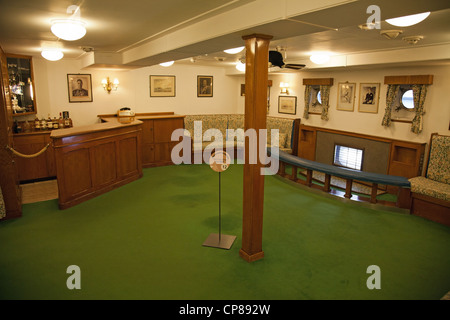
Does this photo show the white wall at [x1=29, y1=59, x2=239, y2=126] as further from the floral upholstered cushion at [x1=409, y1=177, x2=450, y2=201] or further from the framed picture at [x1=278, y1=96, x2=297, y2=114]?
the floral upholstered cushion at [x1=409, y1=177, x2=450, y2=201]

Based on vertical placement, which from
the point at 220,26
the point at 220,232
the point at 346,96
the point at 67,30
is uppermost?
the point at 220,26

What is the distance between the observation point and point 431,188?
18.2 feet

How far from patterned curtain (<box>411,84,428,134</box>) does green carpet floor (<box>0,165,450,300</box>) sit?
212 cm

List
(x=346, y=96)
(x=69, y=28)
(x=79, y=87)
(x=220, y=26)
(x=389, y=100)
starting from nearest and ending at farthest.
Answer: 1. (x=69, y=28)
2. (x=220, y=26)
3. (x=389, y=100)
4. (x=346, y=96)
5. (x=79, y=87)

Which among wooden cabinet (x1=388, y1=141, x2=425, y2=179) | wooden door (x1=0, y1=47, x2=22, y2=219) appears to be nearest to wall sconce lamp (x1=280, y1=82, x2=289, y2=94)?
wooden cabinet (x1=388, y1=141, x2=425, y2=179)

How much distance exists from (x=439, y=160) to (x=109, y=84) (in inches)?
324

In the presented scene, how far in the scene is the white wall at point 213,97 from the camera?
650 cm

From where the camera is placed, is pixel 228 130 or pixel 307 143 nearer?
pixel 307 143

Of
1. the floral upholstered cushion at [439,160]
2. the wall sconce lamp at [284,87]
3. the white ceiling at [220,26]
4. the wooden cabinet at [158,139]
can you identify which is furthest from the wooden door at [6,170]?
the floral upholstered cushion at [439,160]

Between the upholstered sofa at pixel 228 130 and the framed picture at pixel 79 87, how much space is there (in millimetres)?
2937

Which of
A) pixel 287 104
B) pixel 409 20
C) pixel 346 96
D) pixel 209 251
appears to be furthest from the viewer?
pixel 287 104

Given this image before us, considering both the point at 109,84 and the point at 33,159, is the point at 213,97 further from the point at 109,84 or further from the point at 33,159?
the point at 33,159

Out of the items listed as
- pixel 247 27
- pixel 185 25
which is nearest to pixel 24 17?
pixel 185 25

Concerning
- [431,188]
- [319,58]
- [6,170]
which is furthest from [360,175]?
[6,170]
